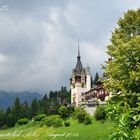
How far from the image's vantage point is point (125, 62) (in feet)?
125

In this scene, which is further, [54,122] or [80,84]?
[80,84]

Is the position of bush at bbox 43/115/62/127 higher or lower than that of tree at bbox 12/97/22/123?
lower

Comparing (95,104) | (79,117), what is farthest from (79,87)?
(79,117)

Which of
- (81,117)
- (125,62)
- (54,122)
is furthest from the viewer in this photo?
(54,122)

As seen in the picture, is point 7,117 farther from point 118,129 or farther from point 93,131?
point 118,129

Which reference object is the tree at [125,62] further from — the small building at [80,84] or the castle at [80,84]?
the castle at [80,84]

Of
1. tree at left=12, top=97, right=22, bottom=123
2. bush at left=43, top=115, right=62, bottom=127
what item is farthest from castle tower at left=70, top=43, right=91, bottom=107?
bush at left=43, top=115, right=62, bottom=127

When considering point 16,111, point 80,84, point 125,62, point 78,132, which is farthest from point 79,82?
point 125,62

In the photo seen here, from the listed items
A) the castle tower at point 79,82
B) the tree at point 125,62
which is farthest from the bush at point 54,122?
the tree at point 125,62

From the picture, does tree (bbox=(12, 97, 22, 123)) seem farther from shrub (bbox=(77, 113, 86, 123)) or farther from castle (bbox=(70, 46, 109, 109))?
shrub (bbox=(77, 113, 86, 123))

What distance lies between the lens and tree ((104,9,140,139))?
34.9 metres

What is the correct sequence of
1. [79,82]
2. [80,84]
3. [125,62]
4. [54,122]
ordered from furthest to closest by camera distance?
[79,82] → [80,84] → [54,122] → [125,62]

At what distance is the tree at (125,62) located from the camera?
3488cm

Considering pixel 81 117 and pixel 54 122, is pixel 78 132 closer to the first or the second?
pixel 81 117
